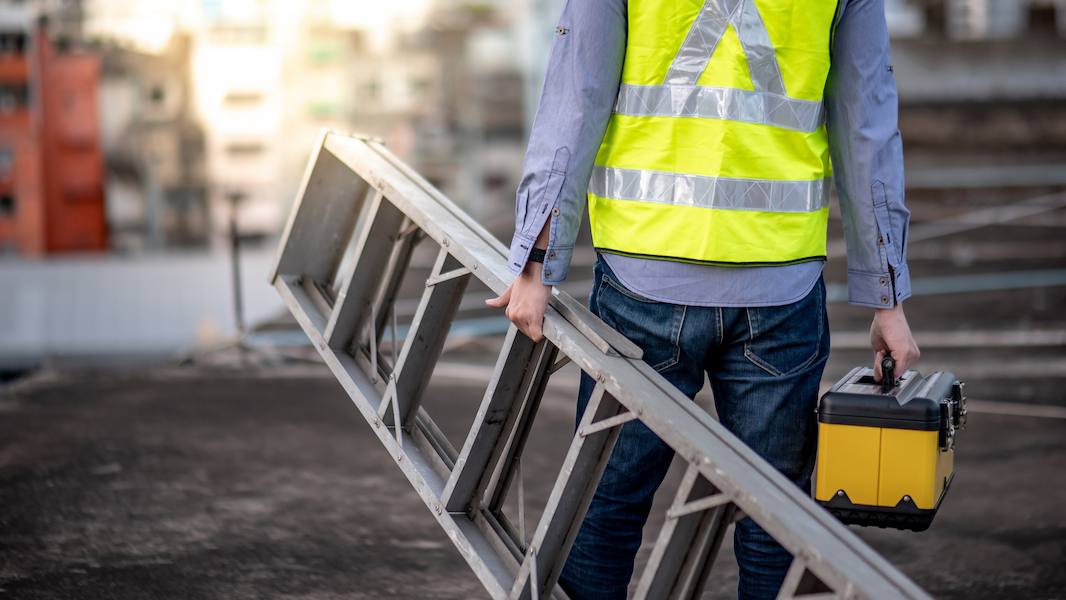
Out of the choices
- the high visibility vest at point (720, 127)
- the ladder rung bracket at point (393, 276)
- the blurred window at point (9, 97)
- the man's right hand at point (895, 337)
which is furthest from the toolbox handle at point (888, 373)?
the blurred window at point (9, 97)

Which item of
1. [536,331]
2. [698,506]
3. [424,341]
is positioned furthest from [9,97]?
[698,506]

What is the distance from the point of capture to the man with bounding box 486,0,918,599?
2414 mm

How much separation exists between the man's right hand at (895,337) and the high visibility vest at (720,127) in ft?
1.00

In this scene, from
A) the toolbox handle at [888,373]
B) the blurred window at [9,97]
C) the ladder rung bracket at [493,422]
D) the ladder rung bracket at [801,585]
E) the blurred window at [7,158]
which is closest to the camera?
the ladder rung bracket at [801,585]

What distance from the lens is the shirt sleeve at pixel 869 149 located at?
2.53 metres

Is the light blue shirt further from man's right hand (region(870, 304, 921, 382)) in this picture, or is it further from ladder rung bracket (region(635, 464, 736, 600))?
ladder rung bracket (region(635, 464, 736, 600))

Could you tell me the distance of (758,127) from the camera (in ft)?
7.98

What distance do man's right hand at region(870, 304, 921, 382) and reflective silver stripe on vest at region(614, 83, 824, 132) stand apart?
Result: 0.48m

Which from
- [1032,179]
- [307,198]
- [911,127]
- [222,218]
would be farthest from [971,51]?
[307,198]

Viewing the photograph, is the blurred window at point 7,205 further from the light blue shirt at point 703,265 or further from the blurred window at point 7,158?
the light blue shirt at point 703,265

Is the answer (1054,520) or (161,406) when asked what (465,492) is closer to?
(1054,520)

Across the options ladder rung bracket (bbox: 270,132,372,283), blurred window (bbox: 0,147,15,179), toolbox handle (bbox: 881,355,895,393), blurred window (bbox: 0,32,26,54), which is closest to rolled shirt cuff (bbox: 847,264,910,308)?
toolbox handle (bbox: 881,355,895,393)

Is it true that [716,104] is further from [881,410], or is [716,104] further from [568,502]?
[568,502]

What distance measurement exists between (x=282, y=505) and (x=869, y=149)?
10.3 feet
